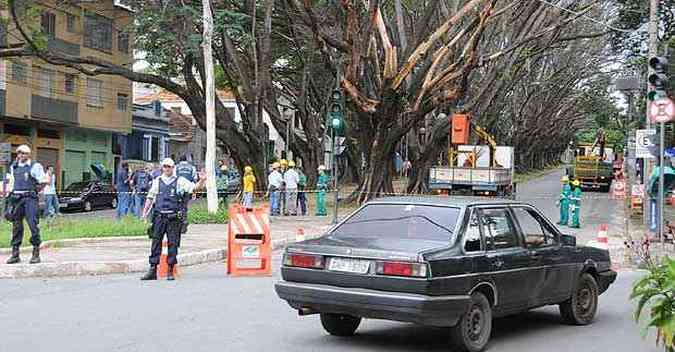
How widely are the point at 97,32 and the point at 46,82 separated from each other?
5.42 meters

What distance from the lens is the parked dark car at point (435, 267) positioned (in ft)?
25.5

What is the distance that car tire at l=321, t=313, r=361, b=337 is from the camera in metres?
8.89

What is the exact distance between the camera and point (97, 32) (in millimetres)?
46625

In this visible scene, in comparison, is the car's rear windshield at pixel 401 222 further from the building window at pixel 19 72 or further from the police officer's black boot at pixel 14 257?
the building window at pixel 19 72

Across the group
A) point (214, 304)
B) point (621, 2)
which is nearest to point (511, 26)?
point (621, 2)

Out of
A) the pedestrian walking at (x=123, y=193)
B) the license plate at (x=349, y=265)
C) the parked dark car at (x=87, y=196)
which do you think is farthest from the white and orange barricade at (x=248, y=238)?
the parked dark car at (x=87, y=196)

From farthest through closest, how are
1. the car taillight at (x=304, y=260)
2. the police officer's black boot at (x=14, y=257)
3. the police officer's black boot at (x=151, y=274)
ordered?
the police officer's black boot at (x=14, y=257) < the police officer's black boot at (x=151, y=274) < the car taillight at (x=304, y=260)

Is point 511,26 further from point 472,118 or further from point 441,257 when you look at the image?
point 441,257

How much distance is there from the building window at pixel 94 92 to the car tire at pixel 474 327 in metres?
41.0

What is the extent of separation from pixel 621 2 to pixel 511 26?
426 centimetres

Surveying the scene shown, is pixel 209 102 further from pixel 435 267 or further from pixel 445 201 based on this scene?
pixel 435 267

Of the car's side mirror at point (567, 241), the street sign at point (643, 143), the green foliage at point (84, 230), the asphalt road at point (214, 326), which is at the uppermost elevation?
the street sign at point (643, 143)

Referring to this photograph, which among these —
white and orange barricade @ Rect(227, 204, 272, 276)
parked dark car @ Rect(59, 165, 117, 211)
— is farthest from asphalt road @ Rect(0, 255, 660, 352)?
parked dark car @ Rect(59, 165, 117, 211)

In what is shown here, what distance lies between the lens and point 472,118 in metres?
39.0
